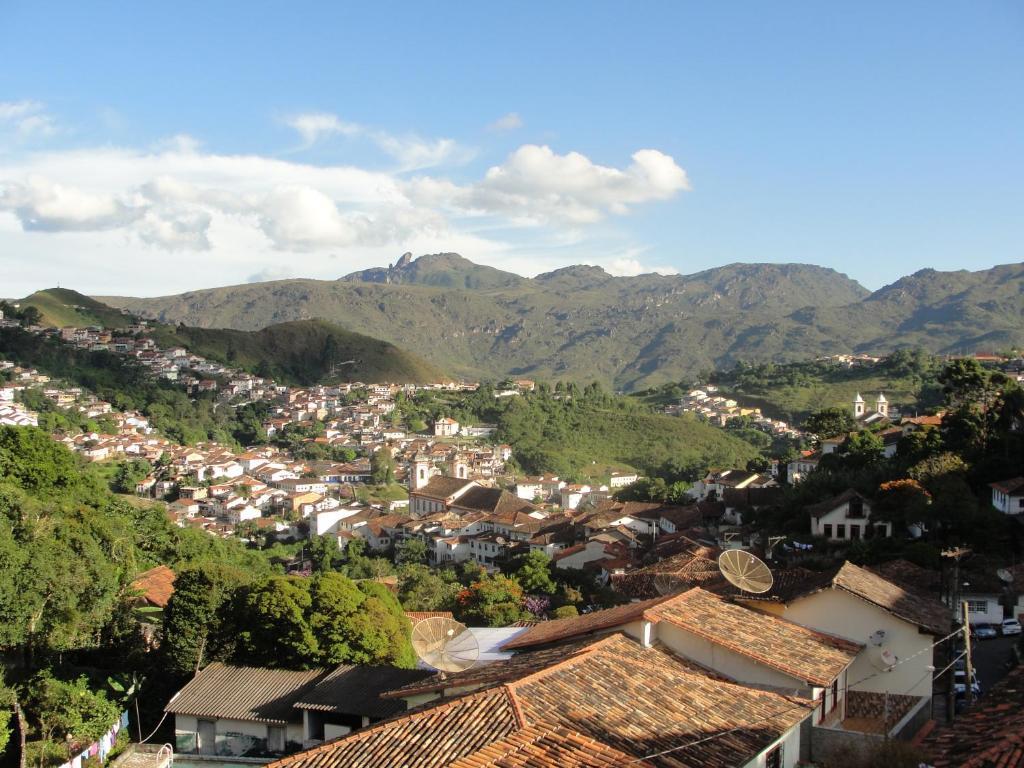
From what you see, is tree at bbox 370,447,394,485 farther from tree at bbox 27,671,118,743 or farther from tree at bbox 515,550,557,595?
tree at bbox 27,671,118,743

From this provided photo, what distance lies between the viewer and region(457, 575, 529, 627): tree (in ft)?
68.0

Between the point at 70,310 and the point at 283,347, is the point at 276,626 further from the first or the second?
the point at 283,347

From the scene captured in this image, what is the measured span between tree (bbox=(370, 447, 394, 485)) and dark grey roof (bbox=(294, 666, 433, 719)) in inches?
1809

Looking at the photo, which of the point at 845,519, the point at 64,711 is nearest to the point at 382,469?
the point at 845,519

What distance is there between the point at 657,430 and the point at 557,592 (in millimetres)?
44586

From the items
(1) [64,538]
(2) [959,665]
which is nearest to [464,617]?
(1) [64,538]

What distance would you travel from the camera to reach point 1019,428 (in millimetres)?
26828

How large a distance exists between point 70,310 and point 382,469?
57077 millimetres

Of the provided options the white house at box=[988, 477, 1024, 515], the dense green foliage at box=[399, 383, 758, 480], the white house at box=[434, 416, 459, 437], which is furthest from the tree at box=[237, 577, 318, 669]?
the white house at box=[434, 416, 459, 437]

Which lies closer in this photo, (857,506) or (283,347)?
(857,506)

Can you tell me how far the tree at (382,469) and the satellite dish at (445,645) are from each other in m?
47.3

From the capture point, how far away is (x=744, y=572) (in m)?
11.1

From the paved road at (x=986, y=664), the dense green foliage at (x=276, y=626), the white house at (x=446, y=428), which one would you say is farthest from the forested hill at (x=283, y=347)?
the paved road at (x=986, y=664)

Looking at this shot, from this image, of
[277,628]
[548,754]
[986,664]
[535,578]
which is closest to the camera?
[548,754]
